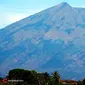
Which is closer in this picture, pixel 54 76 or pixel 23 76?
pixel 23 76

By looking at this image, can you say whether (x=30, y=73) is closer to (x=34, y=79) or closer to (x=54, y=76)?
(x=34, y=79)

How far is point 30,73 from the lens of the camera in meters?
117

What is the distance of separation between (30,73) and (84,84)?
17002mm

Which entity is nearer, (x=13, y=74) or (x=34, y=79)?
(x=34, y=79)

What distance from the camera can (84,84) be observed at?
402 ft

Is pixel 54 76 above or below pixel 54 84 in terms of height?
above

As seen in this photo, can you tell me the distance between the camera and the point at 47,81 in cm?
11794

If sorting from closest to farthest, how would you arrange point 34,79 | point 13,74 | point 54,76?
point 34,79
point 13,74
point 54,76

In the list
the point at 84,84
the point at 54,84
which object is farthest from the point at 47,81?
the point at 84,84

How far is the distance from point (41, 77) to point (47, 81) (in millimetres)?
4985

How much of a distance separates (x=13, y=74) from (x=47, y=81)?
33.7 feet

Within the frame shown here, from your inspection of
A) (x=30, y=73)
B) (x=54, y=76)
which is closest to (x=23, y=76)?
(x=30, y=73)

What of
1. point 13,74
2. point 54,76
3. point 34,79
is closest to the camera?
point 34,79

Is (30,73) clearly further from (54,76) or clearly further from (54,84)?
(54,76)
